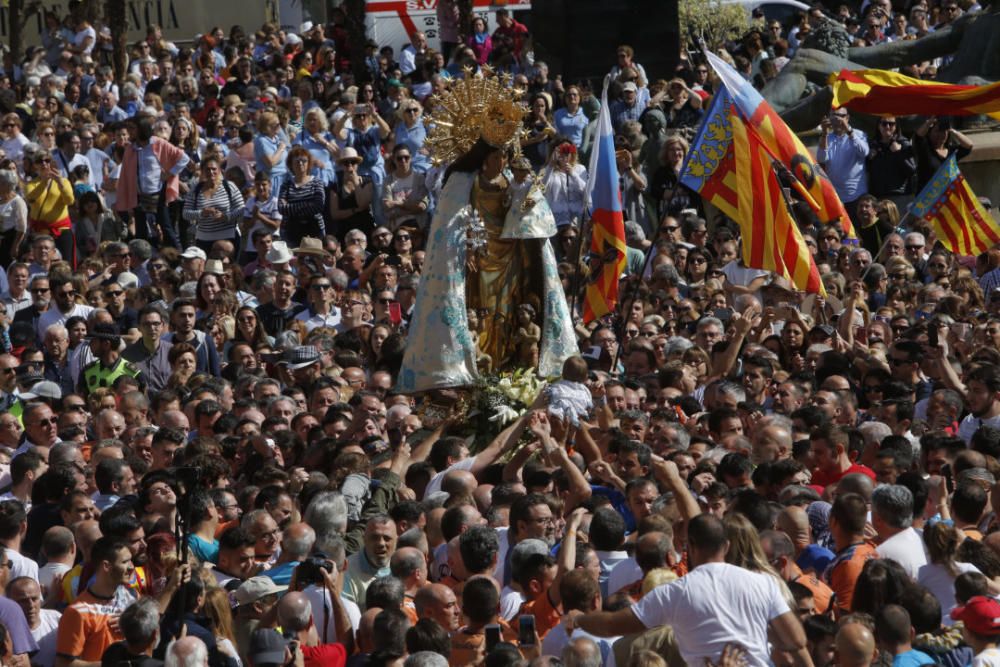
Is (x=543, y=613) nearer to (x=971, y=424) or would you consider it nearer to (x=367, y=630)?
(x=367, y=630)

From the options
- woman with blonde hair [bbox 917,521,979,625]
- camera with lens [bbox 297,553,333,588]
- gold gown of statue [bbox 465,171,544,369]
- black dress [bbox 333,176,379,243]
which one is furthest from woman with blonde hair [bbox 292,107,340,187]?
woman with blonde hair [bbox 917,521,979,625]

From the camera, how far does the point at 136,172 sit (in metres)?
19.3

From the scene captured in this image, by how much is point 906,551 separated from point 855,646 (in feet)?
5.22

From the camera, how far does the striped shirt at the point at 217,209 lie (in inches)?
732

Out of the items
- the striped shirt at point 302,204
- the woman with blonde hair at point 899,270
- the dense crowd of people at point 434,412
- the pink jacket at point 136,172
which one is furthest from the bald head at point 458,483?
the pink jacket at point 136,172

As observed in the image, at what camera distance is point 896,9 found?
27.5 metres

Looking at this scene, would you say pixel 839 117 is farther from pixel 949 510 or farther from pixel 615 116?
pixel 949 510

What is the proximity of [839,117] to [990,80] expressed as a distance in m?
2.88

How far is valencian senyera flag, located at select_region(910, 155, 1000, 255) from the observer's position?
1599 centimetres

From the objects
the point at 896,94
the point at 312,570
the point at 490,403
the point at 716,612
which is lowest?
the point at 490,403

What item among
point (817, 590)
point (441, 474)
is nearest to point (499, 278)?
point (441, 474)

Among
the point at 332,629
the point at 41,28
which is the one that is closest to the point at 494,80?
the point at 332,629

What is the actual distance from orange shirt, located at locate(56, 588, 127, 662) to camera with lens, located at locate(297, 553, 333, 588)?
2.66ft

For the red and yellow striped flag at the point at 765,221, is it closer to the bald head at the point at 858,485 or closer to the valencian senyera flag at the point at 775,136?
the valencian senyera flag at the point at 775,136
